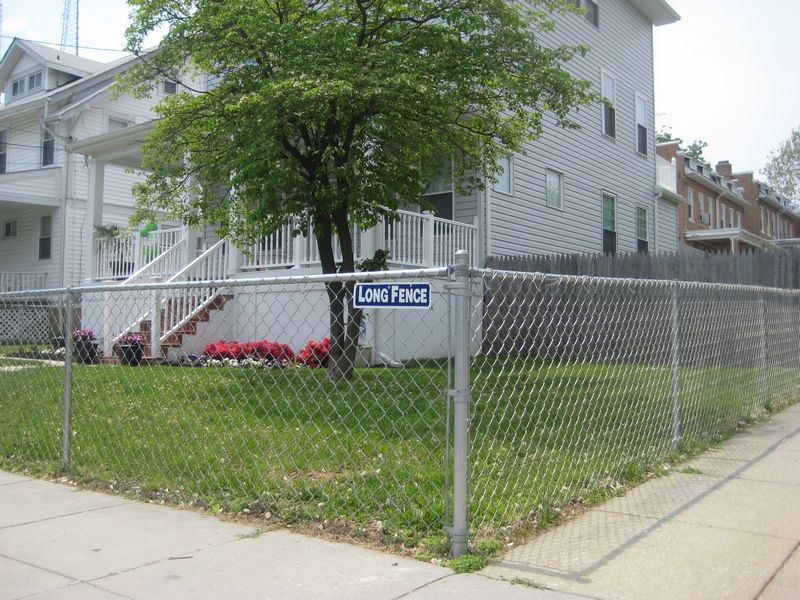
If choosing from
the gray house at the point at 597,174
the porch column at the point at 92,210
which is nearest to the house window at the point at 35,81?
the porch column at the point at 92,210

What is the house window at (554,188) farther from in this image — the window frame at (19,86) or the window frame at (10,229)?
the window frame at (19,86)

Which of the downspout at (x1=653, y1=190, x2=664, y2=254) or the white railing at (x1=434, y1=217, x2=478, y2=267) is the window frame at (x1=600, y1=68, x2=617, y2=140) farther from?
the white railing at (x1=434, y1=217, x2=478, y2=267)

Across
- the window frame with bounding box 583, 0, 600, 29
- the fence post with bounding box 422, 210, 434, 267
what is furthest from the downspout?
the fence post with bounding box 422, 210, 434, 267

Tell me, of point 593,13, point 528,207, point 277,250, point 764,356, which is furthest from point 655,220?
point 764,356

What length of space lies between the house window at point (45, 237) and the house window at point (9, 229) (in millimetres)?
1638

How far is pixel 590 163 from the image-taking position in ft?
63.1

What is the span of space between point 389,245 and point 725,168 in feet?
113

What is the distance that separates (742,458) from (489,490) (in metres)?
2.78

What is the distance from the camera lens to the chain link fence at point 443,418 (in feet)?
14.5

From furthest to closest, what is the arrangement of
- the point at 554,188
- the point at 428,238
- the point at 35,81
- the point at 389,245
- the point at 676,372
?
the point at 35,81, the point at 554,188, the point at 389,245, the point at 428,238, the point at 676,372

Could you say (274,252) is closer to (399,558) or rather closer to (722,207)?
(399,558)

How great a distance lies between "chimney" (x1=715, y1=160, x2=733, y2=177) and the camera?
4103 cm

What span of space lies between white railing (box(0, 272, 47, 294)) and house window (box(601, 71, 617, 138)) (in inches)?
664

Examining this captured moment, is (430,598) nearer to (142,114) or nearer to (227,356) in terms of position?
(227,356)
